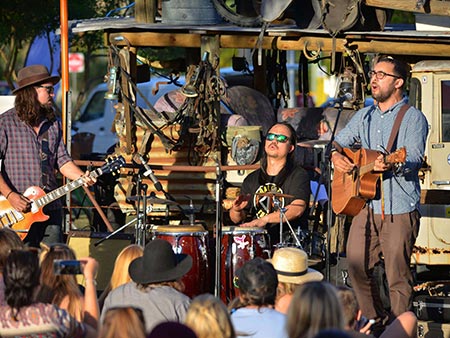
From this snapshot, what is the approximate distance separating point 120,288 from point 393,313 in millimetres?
2609

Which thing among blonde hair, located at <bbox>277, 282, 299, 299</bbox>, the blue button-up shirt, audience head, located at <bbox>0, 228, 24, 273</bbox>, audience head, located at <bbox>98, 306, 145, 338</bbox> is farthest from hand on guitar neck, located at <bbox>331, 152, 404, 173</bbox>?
audience head, located at <bbox>98, 306, 145, 338</bbox>

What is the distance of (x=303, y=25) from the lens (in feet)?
40.8

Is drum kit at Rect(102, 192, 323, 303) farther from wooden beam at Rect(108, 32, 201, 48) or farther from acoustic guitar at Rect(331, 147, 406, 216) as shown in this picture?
wooden beam at Rect(108, 32, 201, 48)

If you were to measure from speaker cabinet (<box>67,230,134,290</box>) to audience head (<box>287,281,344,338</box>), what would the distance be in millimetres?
5340

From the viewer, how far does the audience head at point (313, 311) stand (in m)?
5.46

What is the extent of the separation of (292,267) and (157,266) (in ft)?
3.13

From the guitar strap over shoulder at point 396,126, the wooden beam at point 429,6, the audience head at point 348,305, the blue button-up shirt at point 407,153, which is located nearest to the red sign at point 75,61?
the wooden beam at point 429,6

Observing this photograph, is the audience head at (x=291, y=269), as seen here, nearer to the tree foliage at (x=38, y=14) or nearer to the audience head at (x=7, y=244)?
the audience head at (x=7, y=244)

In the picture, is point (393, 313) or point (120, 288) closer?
point (120, 288)

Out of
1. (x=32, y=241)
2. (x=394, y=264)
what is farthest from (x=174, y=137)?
(x=394, y=264)

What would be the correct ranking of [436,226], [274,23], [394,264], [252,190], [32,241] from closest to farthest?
1. [394,264]
2. [32,241]
3. [252,190]
4. [436,226]
5. [274,23]

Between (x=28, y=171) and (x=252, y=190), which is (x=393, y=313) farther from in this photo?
(x=28, y=171)

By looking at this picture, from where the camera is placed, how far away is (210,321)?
18.8 ft

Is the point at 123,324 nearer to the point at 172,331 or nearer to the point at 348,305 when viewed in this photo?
the point at 172,331
